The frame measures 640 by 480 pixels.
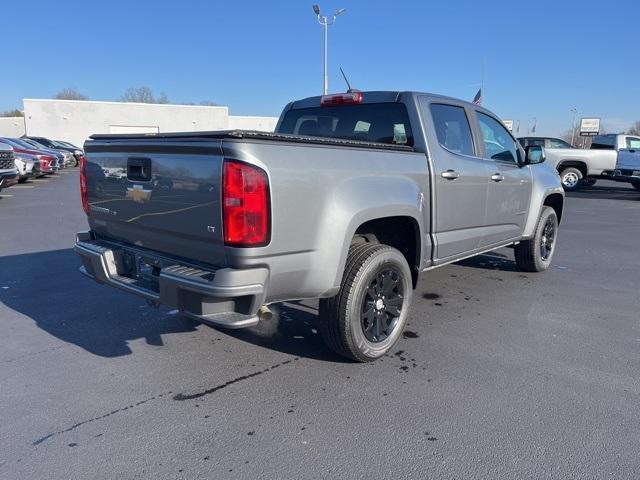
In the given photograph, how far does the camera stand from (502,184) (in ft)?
16.1

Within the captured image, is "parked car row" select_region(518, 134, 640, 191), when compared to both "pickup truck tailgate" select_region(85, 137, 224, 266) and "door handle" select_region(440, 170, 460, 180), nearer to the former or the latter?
"door handle" select_region(440, 170, 460, 180)

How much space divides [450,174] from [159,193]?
7.59 ft

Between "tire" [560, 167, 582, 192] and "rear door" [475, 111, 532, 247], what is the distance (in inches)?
560

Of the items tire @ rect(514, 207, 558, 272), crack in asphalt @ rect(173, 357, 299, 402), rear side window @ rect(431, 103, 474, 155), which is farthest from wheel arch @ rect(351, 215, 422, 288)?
tire @ rect(514, 207, 558, 272)

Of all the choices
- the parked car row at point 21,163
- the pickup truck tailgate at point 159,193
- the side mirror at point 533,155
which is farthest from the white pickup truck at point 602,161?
the pickup truck tailgate at point 159,193

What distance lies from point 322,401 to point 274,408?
298mm

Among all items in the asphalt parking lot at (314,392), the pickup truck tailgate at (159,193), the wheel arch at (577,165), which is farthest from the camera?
Result: the wheel arch at (577,165)

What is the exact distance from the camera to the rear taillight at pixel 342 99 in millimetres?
4309

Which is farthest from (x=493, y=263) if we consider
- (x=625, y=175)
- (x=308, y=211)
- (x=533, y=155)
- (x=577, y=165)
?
(x=577, y=165)

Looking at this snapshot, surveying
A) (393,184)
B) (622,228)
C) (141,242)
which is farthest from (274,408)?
(622,228)

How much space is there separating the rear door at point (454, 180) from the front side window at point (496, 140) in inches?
11.7

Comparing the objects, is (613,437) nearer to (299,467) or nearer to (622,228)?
(299,467)

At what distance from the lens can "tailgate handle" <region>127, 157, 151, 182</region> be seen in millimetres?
3105

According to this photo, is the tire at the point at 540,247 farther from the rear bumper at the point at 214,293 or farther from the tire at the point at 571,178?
the tire at the point at 571,178
